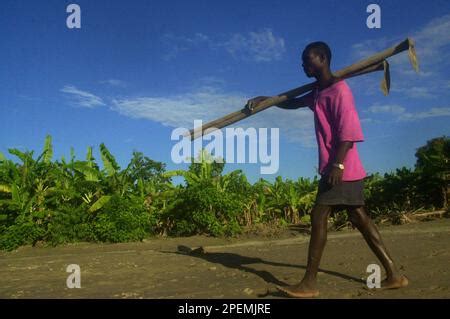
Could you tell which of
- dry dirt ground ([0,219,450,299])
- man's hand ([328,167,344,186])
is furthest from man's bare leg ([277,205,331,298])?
man's hand ([328,167,344,186])

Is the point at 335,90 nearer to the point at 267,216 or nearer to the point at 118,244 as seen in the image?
the point at 118,244

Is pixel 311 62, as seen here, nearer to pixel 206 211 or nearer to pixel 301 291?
pixel 301 291

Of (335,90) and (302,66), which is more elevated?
(302,66)

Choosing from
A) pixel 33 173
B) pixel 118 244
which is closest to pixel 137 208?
pixel 118 244

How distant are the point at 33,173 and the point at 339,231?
6127 millimetres

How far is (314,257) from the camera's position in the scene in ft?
11.3

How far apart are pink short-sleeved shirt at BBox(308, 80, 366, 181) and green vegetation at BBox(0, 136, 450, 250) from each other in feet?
16.1

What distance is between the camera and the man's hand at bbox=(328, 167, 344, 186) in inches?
135

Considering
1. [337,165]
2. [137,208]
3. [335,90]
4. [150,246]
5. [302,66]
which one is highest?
[302,66]

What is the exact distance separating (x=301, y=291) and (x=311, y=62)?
1.90m

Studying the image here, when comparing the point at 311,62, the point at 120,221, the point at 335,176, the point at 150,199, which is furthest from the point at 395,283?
the point at 150,199

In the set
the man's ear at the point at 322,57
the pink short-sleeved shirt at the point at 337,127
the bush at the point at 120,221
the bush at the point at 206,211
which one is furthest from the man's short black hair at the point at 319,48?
the bush at the point at 120,221

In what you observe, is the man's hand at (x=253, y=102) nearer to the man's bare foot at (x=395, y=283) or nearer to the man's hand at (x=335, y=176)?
the man's hand at (x=335, y=176)

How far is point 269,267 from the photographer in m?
4.85
